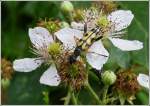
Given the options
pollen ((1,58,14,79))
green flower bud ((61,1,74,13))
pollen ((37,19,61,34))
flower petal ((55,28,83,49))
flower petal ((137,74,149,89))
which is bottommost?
flower petal ((137,74,149,89))

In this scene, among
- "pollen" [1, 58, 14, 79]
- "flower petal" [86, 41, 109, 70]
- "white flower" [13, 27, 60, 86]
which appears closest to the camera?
"flower petal" [86, 41, 109, 70]

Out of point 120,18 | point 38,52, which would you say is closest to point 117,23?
point 120,18

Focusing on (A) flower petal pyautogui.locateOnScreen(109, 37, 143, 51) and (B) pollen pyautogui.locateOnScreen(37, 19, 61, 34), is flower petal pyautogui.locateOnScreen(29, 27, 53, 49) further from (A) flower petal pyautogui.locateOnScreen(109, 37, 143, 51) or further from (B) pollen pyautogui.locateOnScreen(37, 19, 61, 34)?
(A) flower petal pyautogui.locateOnScreen(109, 37, 143, 51)

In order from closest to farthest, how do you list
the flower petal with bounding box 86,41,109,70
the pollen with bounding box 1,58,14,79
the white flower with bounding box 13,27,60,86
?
the flower petal with bounding box 86,41,109,70 → the white flower with bounding box 13,27,60,86 → the pollen with bounding box 1,58,14,79

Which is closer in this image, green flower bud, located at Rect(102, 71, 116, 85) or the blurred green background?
green flower bud, located at Rect(102, 71, 116, 85)

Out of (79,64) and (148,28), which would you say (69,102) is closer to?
(79,64)

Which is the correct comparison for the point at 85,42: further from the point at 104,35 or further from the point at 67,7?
the point at 67,7

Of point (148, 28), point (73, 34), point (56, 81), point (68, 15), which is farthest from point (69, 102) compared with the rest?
point (148, 28)

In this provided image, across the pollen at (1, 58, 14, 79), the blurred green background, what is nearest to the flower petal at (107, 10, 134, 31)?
the blurred green background
